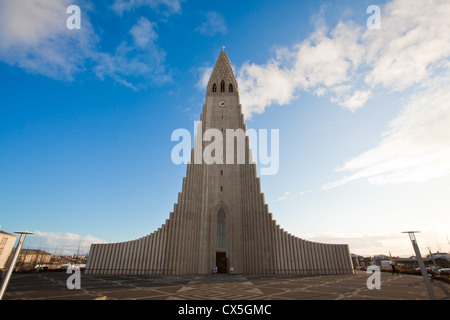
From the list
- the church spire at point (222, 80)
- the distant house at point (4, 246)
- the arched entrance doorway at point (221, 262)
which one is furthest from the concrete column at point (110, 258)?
the distant house at point (4, 246)

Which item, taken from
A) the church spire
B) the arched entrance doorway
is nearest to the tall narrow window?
the arched entrance doorway

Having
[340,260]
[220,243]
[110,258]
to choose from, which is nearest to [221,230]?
[220,243]

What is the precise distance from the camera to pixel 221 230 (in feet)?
94.2

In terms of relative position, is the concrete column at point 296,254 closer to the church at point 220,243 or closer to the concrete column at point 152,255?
the church at point 220,243

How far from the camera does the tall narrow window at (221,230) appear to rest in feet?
92.1

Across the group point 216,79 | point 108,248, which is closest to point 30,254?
point 108,248

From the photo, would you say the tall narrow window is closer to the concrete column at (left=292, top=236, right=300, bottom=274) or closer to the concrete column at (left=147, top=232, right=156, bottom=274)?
the concrete column at (left=147, top=232, right=156, bottom=274)

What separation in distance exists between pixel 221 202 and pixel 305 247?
41.8ft

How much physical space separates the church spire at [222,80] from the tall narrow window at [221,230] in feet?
75.5

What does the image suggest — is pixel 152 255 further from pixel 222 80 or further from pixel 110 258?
pixel 222 80

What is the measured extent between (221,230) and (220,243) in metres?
1.72
